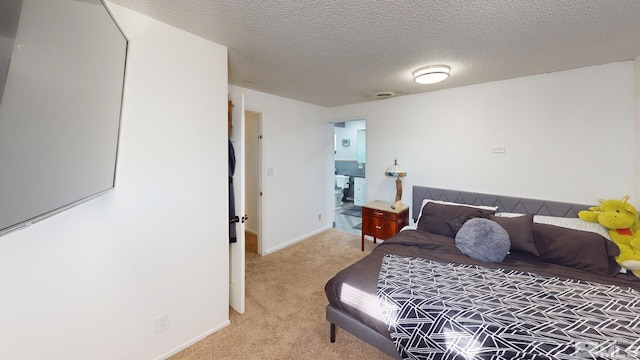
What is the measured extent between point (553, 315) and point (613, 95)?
2427 millimetres

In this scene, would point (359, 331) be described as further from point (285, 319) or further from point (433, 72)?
point (433, 72)

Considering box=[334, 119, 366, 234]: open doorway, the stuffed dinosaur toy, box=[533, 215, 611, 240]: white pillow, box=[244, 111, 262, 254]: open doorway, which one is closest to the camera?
the stuffed dinosaur toy

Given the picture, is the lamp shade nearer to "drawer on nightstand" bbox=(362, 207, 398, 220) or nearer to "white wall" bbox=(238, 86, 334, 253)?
"drawer on nightstand" bbox=(362, 207, 398, 220)

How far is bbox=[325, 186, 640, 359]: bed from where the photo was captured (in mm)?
1206

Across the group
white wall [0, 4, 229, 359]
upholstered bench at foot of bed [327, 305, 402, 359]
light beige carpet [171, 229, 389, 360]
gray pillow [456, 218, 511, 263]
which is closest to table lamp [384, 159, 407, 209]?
light beige carpet [171, 229, 389, 360]

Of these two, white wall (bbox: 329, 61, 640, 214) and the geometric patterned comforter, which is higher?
white wall (bbox: 329, 61, 640, 214)

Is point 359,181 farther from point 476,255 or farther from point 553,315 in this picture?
point 553,315

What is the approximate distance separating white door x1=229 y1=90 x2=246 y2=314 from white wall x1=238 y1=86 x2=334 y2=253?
3.80ft

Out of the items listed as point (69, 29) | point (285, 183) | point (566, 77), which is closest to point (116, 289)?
point (69, 29)

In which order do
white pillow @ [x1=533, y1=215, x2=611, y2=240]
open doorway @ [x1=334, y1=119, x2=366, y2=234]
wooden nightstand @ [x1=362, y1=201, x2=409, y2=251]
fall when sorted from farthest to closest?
open doorway @ [x1=334, y1=119, x2=366, y2=234] < wooden nightstand @ [x1=362, y1=201, x2=409, y2=251] < white pillow @ [x1=533, y1=215, x2=611, y2=240]

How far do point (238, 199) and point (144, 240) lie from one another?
0.78 meters

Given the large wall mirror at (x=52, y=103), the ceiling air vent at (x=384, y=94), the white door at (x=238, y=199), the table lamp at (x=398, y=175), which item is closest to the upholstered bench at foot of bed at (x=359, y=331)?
the white door at (x=238, y=199)

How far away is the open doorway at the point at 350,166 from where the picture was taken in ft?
22.0

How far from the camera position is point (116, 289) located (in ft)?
5.01
